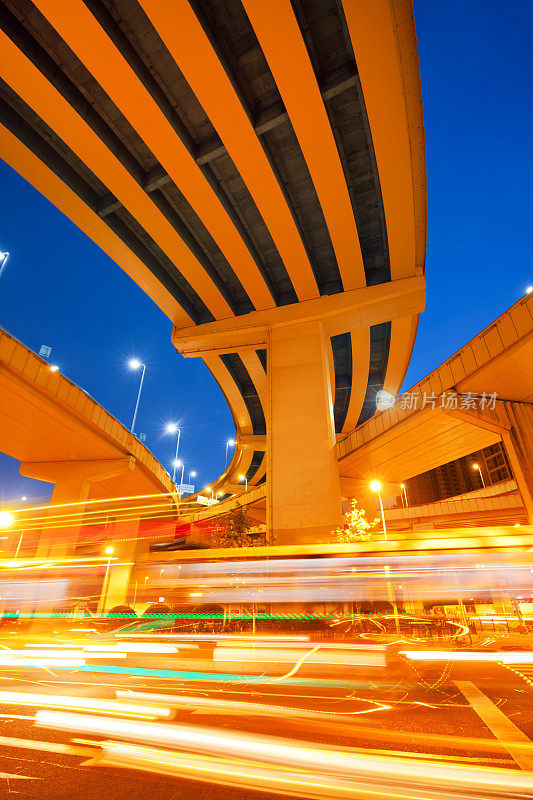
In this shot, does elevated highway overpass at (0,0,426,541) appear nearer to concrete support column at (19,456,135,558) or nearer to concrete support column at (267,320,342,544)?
concrete support column at (267,320,342,544)

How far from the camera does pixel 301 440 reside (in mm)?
19750

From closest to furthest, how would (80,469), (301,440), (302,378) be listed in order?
(301,440), (302,378), (80,469)

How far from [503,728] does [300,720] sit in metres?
Result: 2.43

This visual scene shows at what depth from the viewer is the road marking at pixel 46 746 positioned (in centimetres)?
403

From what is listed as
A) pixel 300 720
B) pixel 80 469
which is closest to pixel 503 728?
pixel 300 720

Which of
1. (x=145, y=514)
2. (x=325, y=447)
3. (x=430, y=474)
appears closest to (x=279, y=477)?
(x=325, y=447)

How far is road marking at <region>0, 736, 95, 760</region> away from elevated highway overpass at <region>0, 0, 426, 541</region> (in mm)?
14351

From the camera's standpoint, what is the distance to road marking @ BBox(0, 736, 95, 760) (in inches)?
159

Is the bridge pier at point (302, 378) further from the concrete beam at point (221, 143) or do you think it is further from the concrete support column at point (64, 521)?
the concrete support column at point (64, 521)

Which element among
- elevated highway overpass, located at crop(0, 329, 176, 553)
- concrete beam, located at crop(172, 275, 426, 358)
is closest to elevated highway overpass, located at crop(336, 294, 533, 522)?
concrete beam, located at crop(172, 275, 426, 358)

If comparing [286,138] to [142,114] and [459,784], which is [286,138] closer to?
[142,114]

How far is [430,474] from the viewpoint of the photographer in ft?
257

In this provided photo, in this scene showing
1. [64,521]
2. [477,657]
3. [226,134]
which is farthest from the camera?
[64,521]
